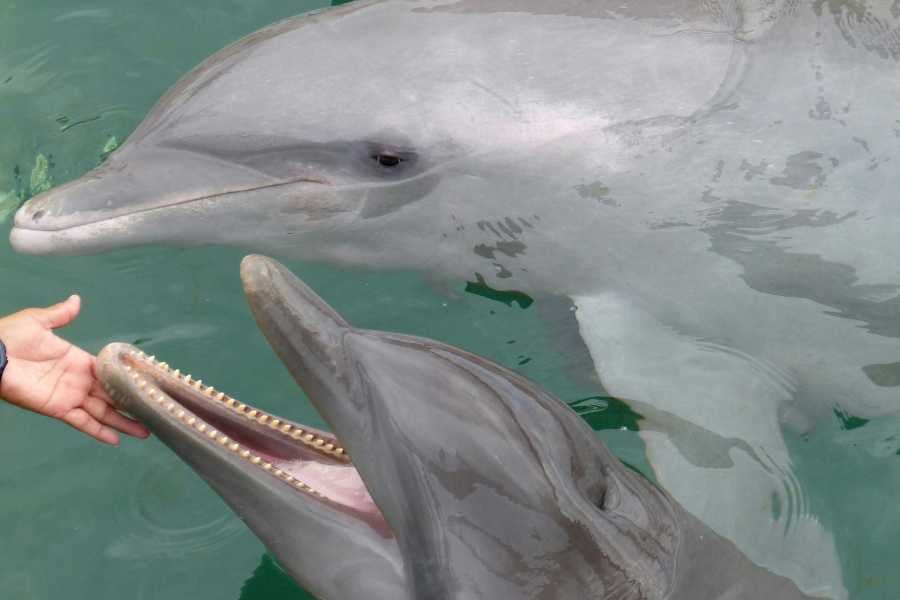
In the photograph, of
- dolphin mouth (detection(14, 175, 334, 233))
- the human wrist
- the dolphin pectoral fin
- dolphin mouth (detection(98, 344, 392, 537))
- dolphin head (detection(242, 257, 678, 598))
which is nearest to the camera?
dolphin head (detection(242, 257, 678, 598))

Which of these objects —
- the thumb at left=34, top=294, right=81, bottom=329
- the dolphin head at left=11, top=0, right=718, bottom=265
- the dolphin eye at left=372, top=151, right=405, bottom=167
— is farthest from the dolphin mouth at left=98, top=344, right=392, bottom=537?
the dolphin eye at left=372, top=151, right=405, bottom=167

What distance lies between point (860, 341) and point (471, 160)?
230 centimetres

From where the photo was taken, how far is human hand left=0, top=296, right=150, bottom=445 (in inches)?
235

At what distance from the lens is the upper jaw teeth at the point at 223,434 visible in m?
5.12

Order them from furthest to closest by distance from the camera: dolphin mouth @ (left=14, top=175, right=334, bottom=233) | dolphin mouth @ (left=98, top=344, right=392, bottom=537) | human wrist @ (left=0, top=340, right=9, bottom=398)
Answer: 1. dolphin mouth @ (left=14, top=175, right=334, bottom=233)
2. human wrist @ (left=0, top=340, right=9, bottom=398)
3. dolphin mouth @ (left=98, top=344, right=392, bottom=537)

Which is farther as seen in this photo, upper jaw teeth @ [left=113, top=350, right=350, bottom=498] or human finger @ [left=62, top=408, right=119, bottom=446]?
human finger @ [left=62, top=408, right=119, bottom=446]

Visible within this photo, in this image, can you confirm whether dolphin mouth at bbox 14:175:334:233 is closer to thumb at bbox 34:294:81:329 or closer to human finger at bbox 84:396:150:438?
thumb at bbox 34:294:81:329

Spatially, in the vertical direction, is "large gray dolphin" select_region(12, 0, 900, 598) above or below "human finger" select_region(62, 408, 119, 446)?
above

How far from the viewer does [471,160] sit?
664cm

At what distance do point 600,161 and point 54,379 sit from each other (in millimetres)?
2854

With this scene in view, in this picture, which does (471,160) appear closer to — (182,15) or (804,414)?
(804,414)

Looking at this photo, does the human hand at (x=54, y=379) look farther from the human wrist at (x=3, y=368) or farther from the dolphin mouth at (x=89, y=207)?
the dolphin mouth at (x=89, y=207)

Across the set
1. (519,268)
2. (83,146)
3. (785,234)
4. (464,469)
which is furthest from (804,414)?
(83,146)

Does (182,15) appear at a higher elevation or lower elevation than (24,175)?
higher
